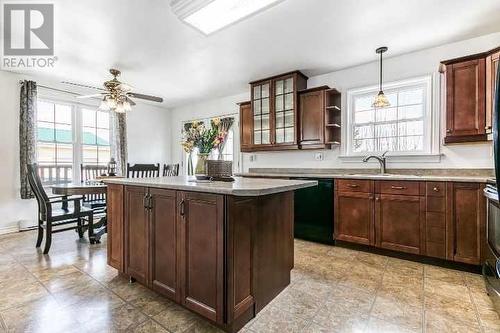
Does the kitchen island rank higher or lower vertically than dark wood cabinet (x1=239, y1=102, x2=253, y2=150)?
lower

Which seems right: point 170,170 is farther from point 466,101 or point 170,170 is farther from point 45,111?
point 466,101

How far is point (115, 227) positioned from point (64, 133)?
3443 millimetres

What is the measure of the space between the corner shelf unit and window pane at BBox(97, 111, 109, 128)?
4471mm

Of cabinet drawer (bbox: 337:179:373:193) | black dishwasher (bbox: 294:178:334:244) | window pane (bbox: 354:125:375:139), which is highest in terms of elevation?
window pane (bbox: 354:125:375:139)

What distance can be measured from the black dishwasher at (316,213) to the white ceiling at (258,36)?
175cm

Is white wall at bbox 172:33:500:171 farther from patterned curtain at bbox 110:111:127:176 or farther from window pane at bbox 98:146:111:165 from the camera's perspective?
window pane at bbox 98:146:111:165

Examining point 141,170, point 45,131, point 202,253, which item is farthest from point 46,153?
point 202,253

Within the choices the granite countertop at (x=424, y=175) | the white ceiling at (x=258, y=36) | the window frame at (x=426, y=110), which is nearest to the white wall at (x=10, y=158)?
the white ceiling at (x=258, y=36)

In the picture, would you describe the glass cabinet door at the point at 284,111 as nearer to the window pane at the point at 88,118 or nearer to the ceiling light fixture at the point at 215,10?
the ceiling light fixture at the point at 215,10

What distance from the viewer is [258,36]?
2871 millimetres

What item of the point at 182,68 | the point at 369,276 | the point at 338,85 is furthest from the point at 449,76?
the point at 182,68

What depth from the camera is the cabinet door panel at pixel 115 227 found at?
7.22ft

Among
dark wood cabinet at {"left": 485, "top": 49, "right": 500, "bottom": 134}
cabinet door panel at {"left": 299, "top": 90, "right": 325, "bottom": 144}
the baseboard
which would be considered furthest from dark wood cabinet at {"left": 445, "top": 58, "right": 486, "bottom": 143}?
the baseboard

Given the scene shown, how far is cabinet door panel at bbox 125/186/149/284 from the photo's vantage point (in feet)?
6.44
